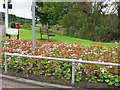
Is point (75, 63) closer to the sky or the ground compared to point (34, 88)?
closer to the sky

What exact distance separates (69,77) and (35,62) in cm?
111

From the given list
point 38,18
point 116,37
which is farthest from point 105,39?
point 38,18

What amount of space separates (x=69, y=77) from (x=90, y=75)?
50 cm

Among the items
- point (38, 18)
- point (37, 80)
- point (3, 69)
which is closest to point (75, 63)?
point (37, 80)

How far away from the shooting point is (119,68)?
5781 millimetres

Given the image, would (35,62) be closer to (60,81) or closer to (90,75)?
(60,81)

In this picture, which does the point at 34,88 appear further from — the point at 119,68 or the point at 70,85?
the point at 119,68

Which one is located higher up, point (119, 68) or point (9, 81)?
point (119, 68)

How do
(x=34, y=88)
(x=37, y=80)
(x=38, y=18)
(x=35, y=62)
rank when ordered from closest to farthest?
(x=34, y=88)
(x=37, y=80)
(x=35, y=62)
(x=38, y=18)

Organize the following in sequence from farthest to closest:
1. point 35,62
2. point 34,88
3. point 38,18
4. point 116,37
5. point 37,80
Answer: point 38,18, point 116,37, point 35,62, point 37,80, point 34,88

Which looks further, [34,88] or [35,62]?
[35,62]

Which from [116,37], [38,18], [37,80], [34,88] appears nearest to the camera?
[34,88]

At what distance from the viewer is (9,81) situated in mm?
Result: 6238

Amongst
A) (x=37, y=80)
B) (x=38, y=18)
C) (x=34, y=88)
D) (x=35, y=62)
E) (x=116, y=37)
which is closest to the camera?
(x=34, y=88)
